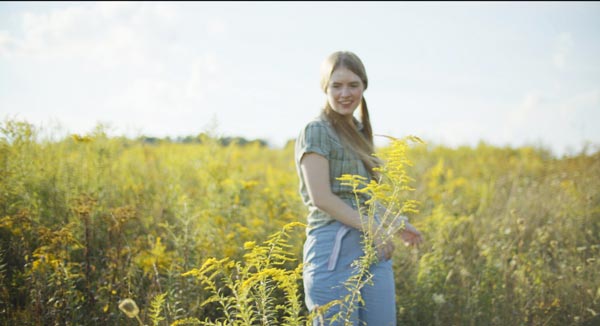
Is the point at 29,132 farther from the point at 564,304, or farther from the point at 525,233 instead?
the point at 525,233

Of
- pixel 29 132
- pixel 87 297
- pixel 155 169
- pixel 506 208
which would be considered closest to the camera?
pixel 87 297

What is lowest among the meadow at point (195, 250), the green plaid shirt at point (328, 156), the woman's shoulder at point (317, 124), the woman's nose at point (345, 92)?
the meadow at point (195, 250)

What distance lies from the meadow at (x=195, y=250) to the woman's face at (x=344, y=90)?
529 mm

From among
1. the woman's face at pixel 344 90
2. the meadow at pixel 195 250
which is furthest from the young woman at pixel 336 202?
the meadow at pixel 195 250

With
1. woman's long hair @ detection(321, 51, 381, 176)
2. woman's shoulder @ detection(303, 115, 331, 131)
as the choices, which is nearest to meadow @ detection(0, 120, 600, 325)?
woman's long hair @ detection(321, 51, 381, 176)

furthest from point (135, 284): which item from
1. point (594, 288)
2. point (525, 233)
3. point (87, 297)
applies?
point (525, 233)

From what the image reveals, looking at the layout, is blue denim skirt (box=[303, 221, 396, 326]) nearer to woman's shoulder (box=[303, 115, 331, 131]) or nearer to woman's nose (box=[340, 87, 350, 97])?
woman's shoulder (box=[303, 115, 331, 131])

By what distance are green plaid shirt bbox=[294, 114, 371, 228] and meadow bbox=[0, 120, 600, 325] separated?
0.21m

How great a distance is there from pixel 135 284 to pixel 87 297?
0.26 meters

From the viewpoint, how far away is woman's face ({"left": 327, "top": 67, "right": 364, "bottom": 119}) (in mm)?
2117

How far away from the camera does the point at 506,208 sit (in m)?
4.64

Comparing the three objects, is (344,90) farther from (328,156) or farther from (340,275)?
(340,275)

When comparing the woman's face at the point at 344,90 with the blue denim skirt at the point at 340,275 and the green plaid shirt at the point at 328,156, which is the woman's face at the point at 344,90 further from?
the blue denim skirt at the point at 340,275

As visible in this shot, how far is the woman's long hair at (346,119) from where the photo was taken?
2141 millimetres
